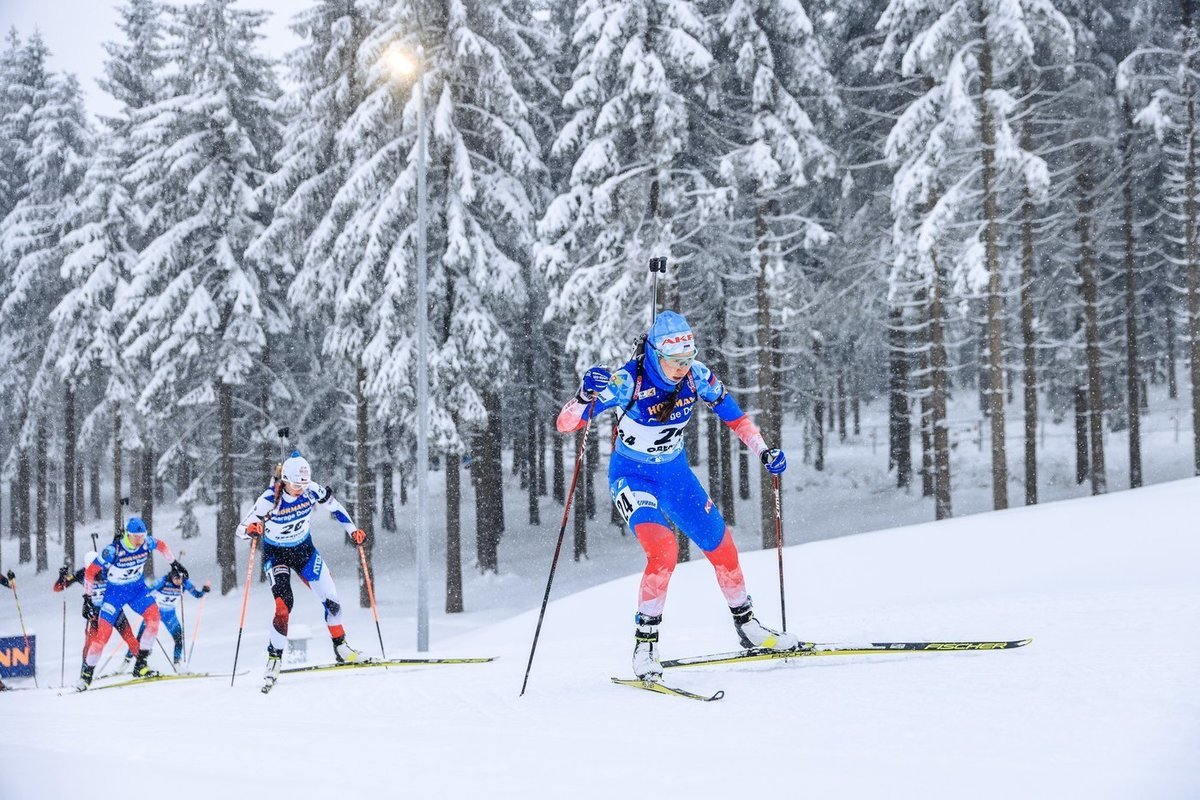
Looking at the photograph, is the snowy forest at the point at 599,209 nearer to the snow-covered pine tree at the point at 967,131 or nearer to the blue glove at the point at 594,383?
the snow-covered pine tree at the point at 967,131

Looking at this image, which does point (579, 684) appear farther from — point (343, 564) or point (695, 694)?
point (343, 564)

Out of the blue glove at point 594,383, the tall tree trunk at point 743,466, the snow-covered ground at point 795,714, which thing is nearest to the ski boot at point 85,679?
the snow-covered ground at point 795,714

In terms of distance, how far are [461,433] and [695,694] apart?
1493cm

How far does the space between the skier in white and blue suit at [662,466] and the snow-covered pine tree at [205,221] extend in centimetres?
1883

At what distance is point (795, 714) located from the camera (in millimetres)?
5070

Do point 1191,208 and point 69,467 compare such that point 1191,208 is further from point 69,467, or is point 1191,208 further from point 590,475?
point 69,467

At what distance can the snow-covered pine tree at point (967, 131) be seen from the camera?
15898 mm

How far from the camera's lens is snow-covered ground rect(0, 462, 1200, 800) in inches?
157

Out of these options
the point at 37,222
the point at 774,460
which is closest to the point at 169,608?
the point at 774,460

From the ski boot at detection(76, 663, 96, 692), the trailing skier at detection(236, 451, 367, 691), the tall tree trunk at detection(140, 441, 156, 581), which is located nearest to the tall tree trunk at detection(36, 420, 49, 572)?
the tall tree trunk at detection(140, 441, 156, 581)

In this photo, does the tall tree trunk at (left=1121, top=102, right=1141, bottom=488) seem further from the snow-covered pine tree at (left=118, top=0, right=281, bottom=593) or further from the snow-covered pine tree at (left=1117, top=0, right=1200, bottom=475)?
the snow-covered pine tree at (left=118, top=0, right=281, bottom=593)

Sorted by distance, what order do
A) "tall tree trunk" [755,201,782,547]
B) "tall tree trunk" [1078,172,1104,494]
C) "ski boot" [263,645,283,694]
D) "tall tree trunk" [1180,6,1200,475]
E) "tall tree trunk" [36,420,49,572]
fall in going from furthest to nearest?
1. "tall tree trunk" [36,420,49,572]
2. "tall tree trunk" [1078,172,1104,494]
3. "tall tree trunk" [1180,6,1200,475]
4. "tall tree trunk" [755,201,782,547]
5. "ski boot" [263,645,283,694]

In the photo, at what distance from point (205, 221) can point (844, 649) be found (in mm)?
21716

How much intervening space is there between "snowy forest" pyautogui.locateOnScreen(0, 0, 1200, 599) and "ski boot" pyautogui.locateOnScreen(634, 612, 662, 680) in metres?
10.0
